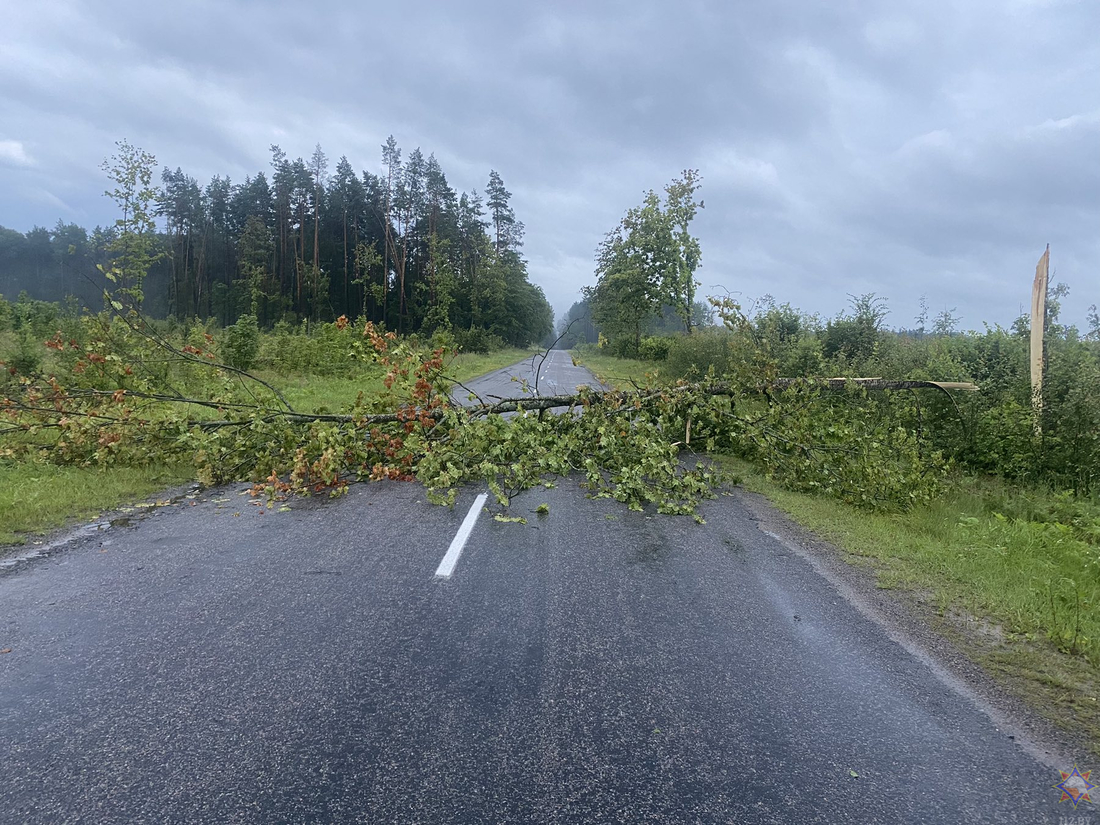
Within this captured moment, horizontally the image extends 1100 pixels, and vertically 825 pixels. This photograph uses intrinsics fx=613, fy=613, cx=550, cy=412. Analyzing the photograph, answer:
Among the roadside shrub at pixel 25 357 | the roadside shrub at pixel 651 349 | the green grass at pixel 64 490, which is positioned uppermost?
the roadside shrub at pixel 651 349

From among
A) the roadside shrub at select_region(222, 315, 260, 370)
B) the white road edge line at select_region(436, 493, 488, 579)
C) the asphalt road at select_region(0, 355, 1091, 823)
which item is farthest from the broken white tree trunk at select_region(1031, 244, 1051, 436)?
the roadside shrub at select_region(222, 315, 260, 370)

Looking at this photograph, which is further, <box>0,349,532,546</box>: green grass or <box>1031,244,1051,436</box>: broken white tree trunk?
<box>1031,244,1051,436</box>: broken white tree trunk

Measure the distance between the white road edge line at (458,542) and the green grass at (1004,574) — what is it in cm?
349

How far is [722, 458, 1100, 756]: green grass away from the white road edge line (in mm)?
3485

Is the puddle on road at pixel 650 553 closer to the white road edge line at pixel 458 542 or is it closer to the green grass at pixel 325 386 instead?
A: the white road edge line at pixel 458 542

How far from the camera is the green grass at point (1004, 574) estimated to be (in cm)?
357

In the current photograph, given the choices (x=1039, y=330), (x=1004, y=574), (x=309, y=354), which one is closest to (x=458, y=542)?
(x=1004, y=574)

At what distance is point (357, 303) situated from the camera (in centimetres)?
5850

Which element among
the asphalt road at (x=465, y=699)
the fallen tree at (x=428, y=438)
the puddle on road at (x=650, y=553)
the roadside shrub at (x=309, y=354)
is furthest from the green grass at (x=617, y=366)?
the asphalt road at (x=465, y=699)

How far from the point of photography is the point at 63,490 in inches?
259

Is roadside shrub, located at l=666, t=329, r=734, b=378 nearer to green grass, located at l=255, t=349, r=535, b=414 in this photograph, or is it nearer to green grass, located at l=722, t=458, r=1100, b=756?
green grass, located at l=255, t=349, r=535, b=414

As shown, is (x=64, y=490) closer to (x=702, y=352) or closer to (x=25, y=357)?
(x=25, y=357)

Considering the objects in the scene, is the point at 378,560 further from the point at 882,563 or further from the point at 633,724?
the point at 882,563

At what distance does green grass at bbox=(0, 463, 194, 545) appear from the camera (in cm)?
559
